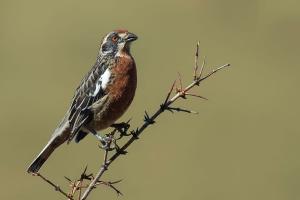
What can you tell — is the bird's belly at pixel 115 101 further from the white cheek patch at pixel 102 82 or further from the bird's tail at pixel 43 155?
the bird's tail at pixel 43 155

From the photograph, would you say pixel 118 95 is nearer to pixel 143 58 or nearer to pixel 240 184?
pixel 240 184

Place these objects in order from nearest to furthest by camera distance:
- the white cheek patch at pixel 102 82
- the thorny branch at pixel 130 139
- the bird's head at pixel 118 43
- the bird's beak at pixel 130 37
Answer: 1. the thorny branch at pixel 130 139
2. the white cheek patch at pixel 102 82
3. the bird's beak at pixel 130 37
4. the bird's head at pixel 118 43

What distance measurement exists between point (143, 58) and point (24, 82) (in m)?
3.75

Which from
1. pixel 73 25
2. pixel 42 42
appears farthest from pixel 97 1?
pixel 42 42

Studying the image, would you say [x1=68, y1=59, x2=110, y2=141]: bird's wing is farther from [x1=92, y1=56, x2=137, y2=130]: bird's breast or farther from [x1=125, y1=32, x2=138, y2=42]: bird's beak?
[x1=125, y1=32, x2=138, y2=42]: bird's beak

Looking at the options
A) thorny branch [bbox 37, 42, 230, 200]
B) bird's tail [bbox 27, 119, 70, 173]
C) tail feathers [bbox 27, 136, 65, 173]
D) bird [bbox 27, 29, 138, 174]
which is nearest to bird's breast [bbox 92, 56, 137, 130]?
bird [bbox 27, 29, 138, 174]

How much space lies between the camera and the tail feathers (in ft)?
27.6

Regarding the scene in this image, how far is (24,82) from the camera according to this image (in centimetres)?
3098

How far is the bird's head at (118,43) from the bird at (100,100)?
0.06 meters

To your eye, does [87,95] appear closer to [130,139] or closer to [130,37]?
[130,37]

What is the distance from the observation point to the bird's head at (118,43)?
9.61m

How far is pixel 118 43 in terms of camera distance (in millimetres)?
9664

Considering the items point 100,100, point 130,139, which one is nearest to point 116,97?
point 100,100

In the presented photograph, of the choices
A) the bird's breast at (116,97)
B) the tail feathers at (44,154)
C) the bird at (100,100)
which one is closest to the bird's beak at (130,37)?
the bird at (100,100)
